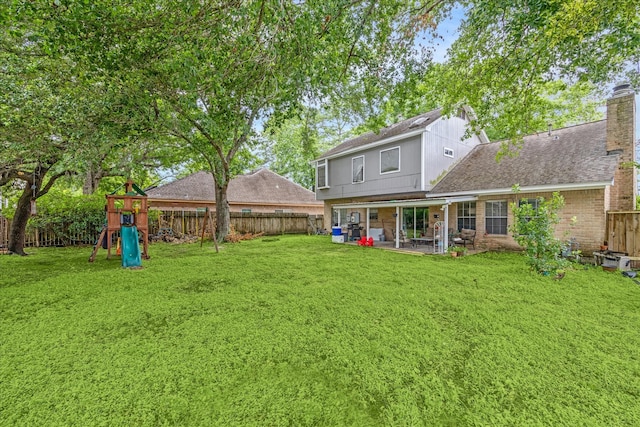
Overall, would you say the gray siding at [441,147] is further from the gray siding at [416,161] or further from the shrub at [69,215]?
the shrub at [69,215]

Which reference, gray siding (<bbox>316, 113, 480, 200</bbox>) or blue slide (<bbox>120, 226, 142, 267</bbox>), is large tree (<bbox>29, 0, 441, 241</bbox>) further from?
gray siding (<bbox>316, 113, 480, 200</bbox>)

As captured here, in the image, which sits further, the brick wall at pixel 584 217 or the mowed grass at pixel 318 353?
the brick wall at pixel 584 217

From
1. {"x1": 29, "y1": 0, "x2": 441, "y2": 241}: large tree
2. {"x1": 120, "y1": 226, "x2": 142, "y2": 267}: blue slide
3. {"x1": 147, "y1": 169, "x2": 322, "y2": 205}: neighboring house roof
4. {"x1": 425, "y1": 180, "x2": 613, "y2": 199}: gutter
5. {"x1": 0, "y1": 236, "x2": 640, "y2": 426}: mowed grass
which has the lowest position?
{"x1": 0, "y1": 236, "x2": 640, "y2": 426}: mowed grass

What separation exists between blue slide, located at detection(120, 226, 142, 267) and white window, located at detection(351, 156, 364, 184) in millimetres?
10392

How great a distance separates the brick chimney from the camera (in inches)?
327

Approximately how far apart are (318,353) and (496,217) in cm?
1013

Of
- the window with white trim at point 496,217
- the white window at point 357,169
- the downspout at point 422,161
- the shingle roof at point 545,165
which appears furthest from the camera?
the white window at point 357,169

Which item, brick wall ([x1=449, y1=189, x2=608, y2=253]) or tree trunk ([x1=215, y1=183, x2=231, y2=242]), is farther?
tree trunk ([x1=215, y1=183, x2=231, y2=242])

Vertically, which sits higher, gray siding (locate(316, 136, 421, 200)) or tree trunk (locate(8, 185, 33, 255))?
gray siding (locate(316, 136, 421, 200))

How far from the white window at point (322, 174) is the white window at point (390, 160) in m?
4.12

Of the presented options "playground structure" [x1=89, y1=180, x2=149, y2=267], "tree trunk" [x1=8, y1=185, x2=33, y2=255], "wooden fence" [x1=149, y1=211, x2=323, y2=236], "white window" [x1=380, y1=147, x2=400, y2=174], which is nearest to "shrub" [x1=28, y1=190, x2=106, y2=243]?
"tree trunk" [x1=8, y1=185, x2=33, y2=255]

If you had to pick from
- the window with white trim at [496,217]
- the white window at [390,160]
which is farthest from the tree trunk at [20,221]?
the window with white trim at [496,217]

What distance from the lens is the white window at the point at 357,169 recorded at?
48.1 ft

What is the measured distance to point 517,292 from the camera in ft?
16.5
